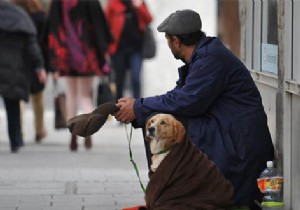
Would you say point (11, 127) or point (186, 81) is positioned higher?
point (186, 81)

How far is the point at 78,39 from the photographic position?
497 inches

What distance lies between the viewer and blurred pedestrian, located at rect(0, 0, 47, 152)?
1172cm

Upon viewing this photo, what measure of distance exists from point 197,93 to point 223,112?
22 cm

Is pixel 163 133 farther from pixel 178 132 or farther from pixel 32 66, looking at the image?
pixel 32 66

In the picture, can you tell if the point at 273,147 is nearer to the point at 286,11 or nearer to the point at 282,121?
the point at 282,121

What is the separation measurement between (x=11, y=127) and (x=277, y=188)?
5.29 m

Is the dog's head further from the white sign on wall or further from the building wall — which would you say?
the white sign on wall

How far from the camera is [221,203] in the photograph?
723 cm

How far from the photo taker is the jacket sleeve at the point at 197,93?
7312 mm

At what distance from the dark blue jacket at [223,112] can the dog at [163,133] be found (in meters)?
0.27

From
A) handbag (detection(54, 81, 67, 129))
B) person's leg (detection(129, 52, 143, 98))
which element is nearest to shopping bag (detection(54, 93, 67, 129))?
handbag (detection(54, 81, 67, 129))

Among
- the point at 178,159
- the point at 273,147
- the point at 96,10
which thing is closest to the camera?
the point at 178,159

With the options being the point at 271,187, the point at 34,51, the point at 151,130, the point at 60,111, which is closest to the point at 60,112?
the point at 60,111

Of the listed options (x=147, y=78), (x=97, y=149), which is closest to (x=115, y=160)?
(x=97, y=149)
